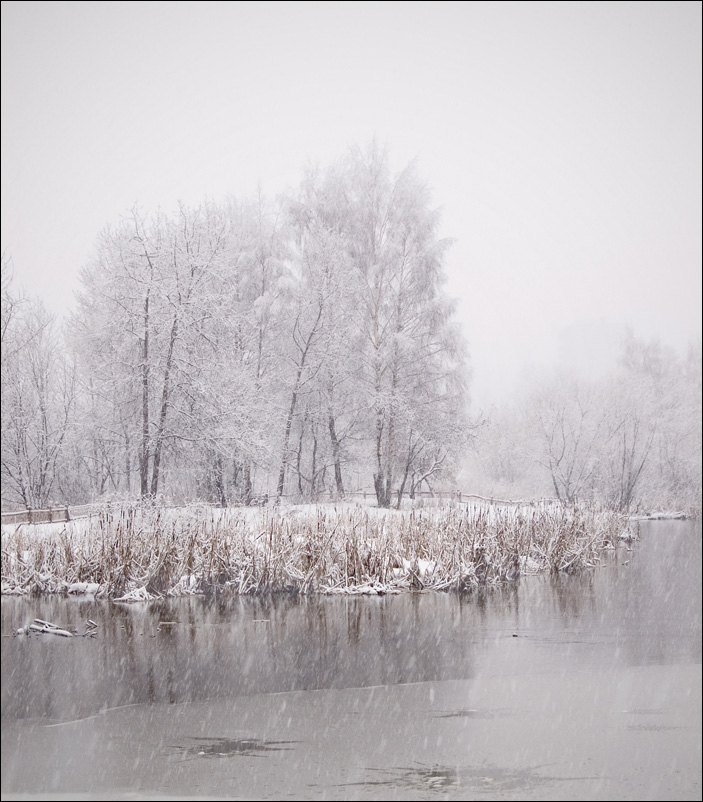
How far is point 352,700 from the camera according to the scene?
247 inches

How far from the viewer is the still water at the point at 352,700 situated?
4359 mm

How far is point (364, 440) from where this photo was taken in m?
22.0

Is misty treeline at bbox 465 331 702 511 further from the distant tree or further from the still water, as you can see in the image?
the distant tree

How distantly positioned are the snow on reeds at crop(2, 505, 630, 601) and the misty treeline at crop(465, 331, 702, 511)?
692 cm

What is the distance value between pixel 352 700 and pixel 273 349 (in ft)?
52.3

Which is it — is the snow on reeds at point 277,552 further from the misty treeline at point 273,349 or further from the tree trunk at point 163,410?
the tree trunk at point 163,410

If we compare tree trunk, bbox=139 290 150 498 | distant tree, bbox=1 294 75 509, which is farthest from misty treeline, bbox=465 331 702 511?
distant tree, bbox=1 294 75 509

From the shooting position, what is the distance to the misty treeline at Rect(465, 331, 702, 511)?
77.0 ft

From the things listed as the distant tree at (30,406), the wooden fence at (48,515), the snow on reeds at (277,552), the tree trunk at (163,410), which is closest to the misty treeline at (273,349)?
the tree trunk at (163,410)

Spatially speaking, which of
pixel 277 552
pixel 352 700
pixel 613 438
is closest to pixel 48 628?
pixel 352 700

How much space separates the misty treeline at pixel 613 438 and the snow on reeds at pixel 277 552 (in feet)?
22.7

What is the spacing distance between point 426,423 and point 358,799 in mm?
17089

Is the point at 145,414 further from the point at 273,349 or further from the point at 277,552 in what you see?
the point at 273,349

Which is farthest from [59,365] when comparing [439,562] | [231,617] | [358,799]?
[358,799]
